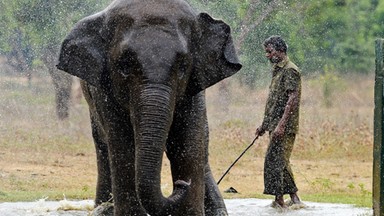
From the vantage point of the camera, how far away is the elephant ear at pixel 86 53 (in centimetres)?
693

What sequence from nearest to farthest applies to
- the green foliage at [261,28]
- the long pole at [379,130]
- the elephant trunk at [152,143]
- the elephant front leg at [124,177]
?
the elephant trunk at [152,143], the elephant front leg at [124,177], the long pole at [379,130], the green foliage at [261,28]

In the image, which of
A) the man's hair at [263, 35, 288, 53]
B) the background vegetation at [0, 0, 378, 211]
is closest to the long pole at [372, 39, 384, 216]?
the man's hair at [263, 35, 288, 53]

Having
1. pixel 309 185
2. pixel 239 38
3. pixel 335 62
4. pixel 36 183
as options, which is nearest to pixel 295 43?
pixel 239 38

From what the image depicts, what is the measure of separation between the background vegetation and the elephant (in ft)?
18.1

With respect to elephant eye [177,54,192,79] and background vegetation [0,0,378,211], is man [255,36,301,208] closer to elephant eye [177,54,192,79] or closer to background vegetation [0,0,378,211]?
background vegetation [0,0,378,211]

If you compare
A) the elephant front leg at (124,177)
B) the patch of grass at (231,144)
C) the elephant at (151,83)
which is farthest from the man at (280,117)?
the elephant front leg at (124,177)

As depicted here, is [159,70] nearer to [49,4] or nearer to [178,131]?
[178,131]

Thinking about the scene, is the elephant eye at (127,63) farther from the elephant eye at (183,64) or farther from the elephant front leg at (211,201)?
the elephant front leg at (211,201)

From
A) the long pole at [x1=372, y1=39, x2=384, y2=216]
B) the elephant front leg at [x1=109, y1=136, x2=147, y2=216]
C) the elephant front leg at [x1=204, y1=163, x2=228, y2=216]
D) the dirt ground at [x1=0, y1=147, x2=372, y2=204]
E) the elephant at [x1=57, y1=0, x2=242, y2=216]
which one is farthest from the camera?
the dirt ground at [x1=0, y1=147, x2=372, y2=204]

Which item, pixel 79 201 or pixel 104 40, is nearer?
pixel 104 40

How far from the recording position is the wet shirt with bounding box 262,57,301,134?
10.4 meters

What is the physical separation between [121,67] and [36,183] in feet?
25.4

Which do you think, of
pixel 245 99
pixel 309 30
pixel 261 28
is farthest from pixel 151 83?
pixel 309 30

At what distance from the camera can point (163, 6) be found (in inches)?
265
